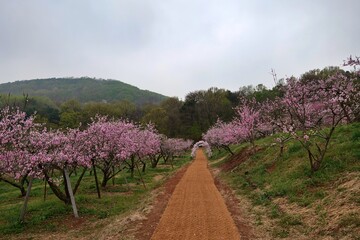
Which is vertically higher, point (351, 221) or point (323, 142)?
point (323, 142)

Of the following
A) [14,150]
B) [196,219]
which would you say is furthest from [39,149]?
[196,219]

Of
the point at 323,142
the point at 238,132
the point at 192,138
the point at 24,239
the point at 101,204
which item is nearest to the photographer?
the point at 24,239

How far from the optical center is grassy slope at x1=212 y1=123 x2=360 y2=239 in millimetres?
11227

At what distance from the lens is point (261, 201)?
663 inches

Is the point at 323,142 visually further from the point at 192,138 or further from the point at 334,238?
the point at 192,138

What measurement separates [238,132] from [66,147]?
26.0 meters

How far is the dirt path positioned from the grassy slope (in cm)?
140

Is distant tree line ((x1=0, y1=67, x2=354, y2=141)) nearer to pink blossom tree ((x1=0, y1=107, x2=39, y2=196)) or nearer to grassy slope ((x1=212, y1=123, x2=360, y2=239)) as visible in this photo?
grassy slope ((x1=212, y1=123, x2=360, y2=239))

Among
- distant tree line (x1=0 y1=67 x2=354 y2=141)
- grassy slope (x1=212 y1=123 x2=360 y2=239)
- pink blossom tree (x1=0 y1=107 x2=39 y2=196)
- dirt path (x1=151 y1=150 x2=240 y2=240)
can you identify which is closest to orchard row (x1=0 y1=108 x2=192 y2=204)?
pink blossom tree (x1=0 y1=107 x2=39 y2=196)

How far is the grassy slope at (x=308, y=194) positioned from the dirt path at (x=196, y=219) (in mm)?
1402

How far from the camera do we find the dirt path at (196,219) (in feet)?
38.8

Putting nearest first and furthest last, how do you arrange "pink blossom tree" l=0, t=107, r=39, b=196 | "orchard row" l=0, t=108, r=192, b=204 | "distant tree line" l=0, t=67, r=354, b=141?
"pink blossom tree" l=0, t=107, r=39, b=196 < "orchard row" l=0, t=108, r=192, b=204 < "distant tree line" l=0, t=67, r=354, b=141

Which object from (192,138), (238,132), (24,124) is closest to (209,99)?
(192,138)

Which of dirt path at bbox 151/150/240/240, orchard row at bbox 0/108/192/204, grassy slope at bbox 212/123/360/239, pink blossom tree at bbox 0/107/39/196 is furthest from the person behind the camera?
orchard row at bbox 0/108/192/204
